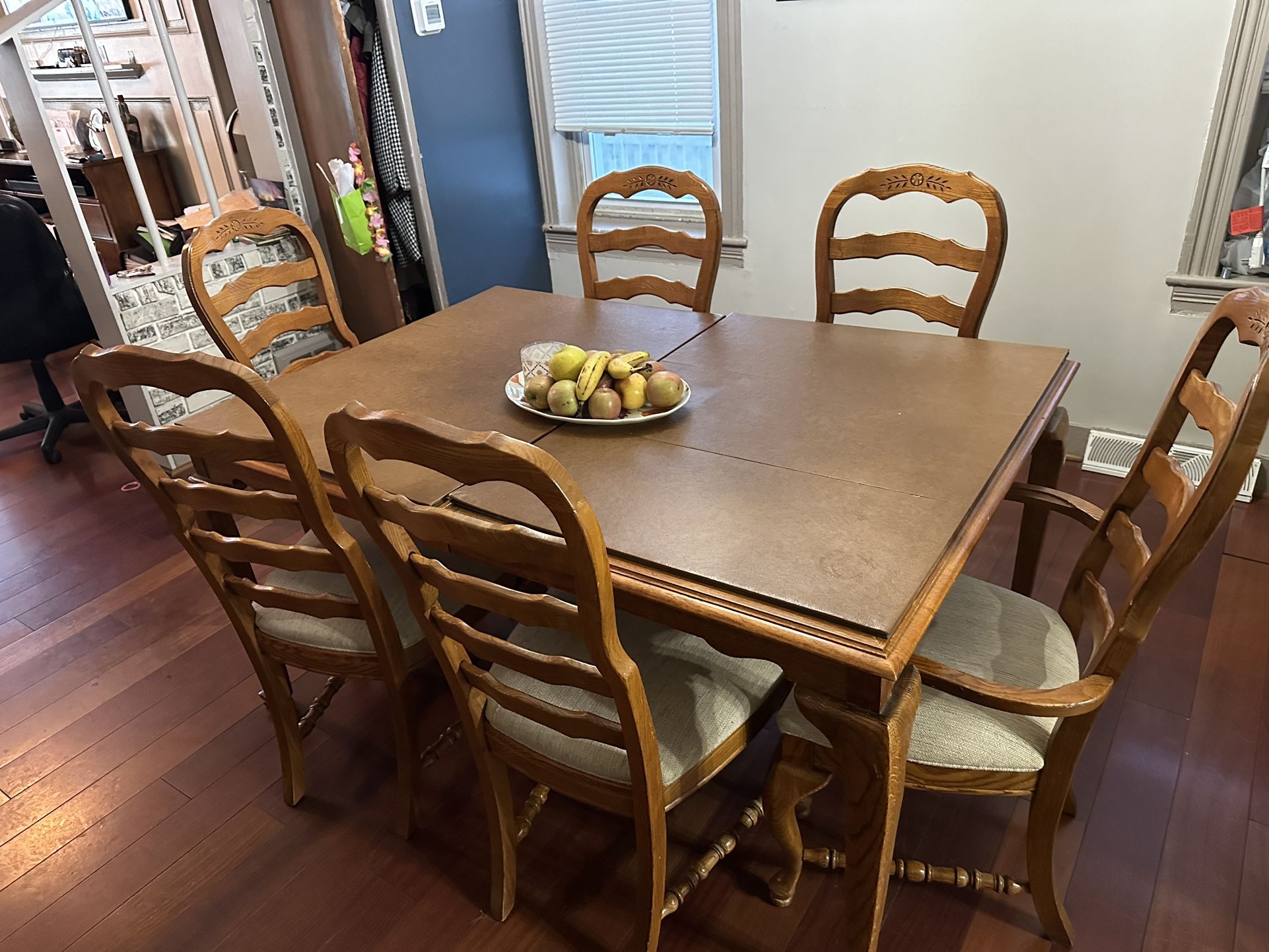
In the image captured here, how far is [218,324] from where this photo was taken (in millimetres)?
1982

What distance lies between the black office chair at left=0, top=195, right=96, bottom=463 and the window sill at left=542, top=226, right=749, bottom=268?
189 centimetres

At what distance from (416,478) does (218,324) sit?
910 millimetres

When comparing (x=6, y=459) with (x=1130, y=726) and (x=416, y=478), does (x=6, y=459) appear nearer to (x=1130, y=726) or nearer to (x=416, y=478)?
(x=416, y=478)

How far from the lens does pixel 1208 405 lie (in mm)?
1176

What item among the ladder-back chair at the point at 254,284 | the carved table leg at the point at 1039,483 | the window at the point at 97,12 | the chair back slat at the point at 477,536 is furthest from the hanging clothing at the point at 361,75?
the carved table leg at the point at 1039,483

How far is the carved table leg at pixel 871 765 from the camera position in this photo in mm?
1059

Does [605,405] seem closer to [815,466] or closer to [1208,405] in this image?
[815,466]

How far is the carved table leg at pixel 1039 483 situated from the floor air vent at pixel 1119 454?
3.68 feet

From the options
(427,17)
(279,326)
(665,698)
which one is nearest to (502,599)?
(665,698)

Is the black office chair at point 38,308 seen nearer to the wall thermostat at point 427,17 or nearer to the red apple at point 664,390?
the wall thermostat at point 427,17

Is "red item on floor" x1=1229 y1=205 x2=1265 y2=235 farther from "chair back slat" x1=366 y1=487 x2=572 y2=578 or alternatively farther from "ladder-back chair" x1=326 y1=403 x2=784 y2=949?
"chair back slat" x1=366 y1=487 x2=572 y2=578

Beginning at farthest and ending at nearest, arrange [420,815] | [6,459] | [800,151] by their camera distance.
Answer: [6,459] < [800,151] < [420,815]

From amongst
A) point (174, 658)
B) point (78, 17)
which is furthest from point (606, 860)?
point (78, 17)

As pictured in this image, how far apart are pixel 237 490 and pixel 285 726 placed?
56 centimetres
